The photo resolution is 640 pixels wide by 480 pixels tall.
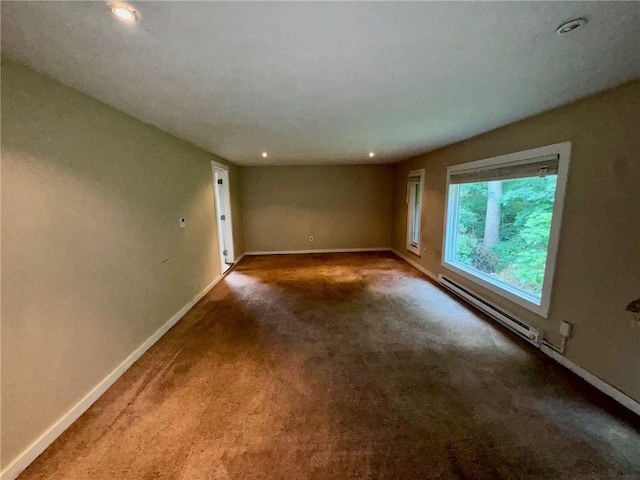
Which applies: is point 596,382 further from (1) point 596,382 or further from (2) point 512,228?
(2) point 512,228

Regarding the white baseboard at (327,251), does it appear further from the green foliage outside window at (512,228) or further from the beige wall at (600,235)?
the beige wall at (600,235)

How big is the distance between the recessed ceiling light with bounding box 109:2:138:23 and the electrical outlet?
3275 millimetres

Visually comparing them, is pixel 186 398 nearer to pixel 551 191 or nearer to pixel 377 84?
pixel 377 84

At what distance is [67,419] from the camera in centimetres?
165

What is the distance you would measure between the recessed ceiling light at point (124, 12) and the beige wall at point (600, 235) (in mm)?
2760

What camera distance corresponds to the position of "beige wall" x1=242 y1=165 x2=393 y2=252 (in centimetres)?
622

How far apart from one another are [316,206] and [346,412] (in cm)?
501

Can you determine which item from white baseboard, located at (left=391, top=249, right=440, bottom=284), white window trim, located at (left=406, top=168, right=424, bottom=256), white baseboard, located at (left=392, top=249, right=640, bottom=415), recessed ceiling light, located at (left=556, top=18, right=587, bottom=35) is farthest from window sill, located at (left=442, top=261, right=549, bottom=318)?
recessed ceiling light, located at (left=556, top=18, right=587, bottom=35)

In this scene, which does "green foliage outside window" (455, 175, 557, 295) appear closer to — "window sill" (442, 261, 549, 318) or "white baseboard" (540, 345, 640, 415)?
"window sill" (442, 261, 549, 318)

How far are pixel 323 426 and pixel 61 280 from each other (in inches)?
72.0

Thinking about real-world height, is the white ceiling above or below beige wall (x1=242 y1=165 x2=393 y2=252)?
above

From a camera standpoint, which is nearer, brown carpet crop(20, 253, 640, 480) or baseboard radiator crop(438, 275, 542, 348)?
brown carpet crop(20, 253, 640, 480)

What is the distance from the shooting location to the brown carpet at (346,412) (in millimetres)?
1396

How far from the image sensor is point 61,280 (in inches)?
64.3
